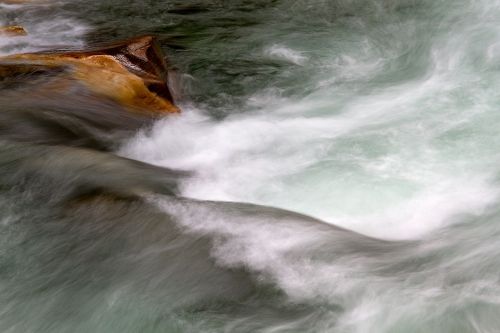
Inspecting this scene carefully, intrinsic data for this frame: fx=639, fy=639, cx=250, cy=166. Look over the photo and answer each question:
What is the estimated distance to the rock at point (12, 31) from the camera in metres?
10.6

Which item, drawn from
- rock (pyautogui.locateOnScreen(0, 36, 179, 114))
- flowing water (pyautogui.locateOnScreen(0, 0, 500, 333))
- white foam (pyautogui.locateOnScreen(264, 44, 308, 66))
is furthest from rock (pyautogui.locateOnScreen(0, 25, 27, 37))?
white foam (pyautogui.locateOnScreen(264, 44, 308, 66))

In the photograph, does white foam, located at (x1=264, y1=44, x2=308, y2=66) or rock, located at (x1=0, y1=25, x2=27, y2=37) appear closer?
white foam, located at (x1=264, y1=44, x2=308, y2=66)

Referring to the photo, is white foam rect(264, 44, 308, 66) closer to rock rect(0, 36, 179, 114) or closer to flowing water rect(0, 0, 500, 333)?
flowing water rect(0, 0, 500, 333)

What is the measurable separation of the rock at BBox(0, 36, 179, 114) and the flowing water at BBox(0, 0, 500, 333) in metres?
0.26

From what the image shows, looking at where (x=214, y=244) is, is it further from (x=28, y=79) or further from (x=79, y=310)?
(x=28, y=79)

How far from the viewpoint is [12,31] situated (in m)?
10.6

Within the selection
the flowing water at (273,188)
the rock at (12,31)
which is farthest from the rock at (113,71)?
the rock at (12,31)

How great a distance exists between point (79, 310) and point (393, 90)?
226 inches

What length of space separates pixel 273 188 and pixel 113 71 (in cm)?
265

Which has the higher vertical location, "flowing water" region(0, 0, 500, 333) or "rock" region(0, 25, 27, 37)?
"rock" region(0, 25, 27, 37)

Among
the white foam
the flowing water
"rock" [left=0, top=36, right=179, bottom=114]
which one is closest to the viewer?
the flowing water

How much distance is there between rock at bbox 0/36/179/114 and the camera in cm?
755

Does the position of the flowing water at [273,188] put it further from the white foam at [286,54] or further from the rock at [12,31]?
the rock at [12,31]

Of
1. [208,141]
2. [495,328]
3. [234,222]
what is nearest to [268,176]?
[208,141]
